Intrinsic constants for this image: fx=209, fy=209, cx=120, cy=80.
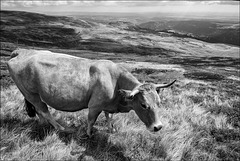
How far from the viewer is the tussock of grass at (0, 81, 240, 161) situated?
507 centimetres

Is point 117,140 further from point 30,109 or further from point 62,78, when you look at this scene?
point 30,109

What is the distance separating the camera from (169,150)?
5742mm

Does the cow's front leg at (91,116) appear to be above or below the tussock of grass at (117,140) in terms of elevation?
above

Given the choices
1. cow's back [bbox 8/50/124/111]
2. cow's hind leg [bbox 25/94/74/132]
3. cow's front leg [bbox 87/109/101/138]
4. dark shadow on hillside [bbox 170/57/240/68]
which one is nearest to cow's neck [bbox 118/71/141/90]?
cow's back [bbox 8/50/124/111]

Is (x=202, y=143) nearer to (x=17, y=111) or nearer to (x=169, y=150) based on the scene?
(x=169, y=150)

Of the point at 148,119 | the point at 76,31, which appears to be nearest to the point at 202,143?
the point at 148,119

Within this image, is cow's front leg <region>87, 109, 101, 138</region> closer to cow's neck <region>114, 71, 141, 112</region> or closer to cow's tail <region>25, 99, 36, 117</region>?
cow's neck <region>114, 71, 141, 112</region>

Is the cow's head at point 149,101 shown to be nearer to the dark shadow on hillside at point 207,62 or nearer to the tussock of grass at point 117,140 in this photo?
the tussock of grass at point 117,140

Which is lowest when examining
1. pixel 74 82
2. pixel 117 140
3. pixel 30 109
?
pixel 117 140

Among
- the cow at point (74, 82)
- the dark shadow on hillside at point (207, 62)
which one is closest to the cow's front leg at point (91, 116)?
the cow at point (74, 82)

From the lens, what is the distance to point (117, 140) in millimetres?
5961

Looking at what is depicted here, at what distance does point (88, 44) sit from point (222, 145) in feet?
413

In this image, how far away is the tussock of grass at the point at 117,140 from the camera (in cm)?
507

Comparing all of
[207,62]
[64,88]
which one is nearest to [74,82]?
[64,88]
